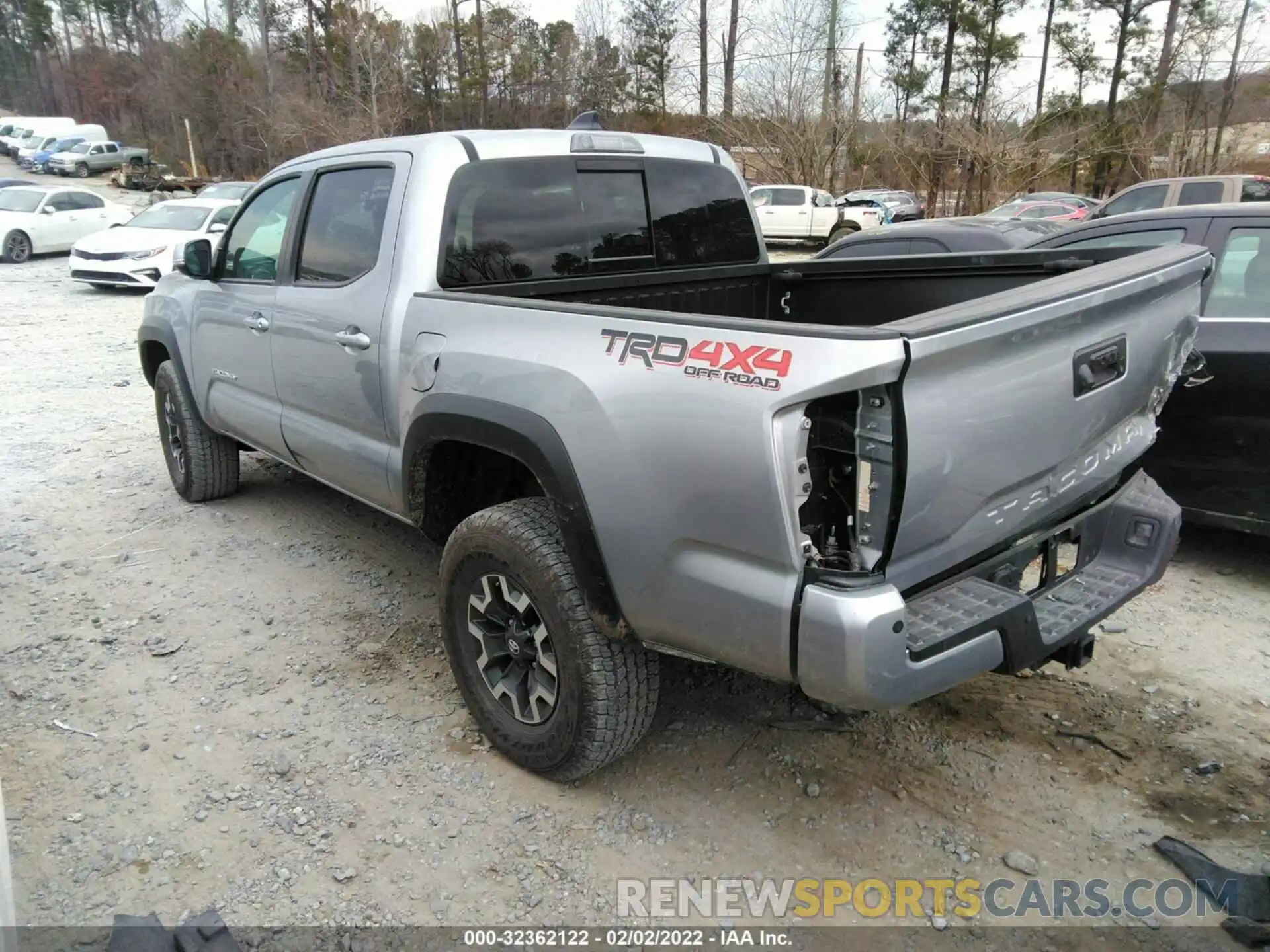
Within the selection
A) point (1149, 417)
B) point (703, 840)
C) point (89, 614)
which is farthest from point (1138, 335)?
point (89, 614)

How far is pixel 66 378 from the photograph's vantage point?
360 inches

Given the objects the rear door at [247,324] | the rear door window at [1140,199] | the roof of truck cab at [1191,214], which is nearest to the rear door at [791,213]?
the rear door window at [1140,199]

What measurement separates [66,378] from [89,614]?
623 centimetres

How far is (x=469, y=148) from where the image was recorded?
3369mm

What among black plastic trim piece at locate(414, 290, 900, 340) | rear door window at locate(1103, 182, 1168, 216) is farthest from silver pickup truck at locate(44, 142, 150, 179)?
black plastic trim piece at locate(414, 290, 900, 340)

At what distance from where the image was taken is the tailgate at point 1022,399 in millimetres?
2066

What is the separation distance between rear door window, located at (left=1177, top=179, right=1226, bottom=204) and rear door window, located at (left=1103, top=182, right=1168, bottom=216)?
0.27 metres

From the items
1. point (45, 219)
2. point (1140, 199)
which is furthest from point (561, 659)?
point (45, 219)

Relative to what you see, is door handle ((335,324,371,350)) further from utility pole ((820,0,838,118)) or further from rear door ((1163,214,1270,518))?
utility pole ((820,0,838,118))

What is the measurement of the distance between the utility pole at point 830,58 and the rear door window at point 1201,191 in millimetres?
15409

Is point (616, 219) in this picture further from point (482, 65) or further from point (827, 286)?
point (482, 65)

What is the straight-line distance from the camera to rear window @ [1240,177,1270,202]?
1410 centimetres

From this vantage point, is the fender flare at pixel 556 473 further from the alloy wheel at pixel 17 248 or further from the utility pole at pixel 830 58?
the utility pole at pixel 830 58

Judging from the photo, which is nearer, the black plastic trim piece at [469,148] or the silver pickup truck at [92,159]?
the black plastic trim piece at [469,148]
